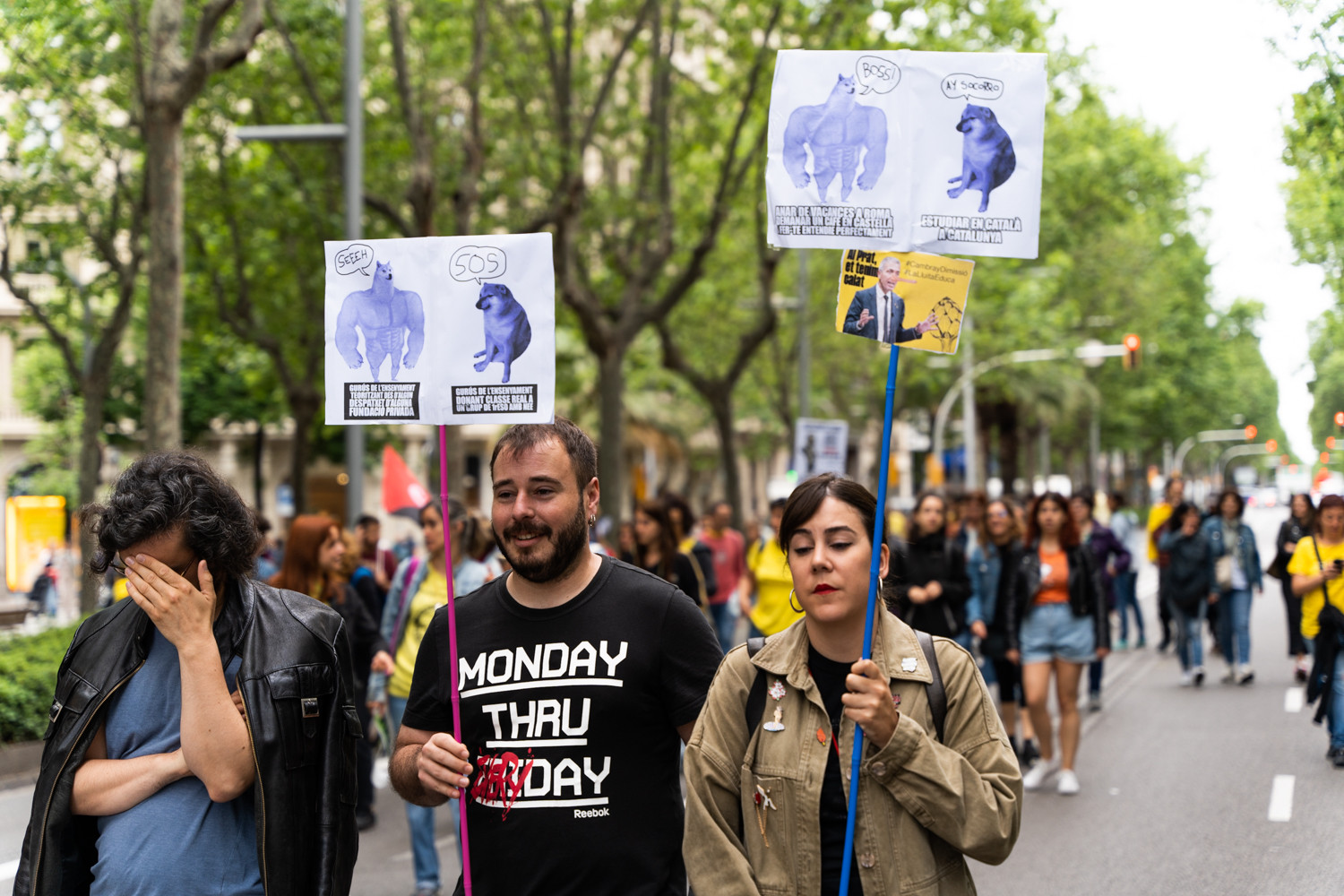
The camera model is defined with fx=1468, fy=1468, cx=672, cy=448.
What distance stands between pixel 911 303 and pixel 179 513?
166cm

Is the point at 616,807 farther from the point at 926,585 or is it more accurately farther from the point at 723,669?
the point at 926,585

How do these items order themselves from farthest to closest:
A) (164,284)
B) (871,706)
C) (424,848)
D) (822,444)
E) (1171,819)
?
(822,444) → (164,284) → (1171,819) → (424,848) → (871,706)

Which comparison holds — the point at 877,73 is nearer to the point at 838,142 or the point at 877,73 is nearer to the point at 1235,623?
the point at 838,142

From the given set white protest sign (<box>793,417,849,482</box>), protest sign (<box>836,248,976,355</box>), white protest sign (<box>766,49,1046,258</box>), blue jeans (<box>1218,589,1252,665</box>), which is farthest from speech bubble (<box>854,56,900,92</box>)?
white protest sign (<box>793,417,849,482</box>)

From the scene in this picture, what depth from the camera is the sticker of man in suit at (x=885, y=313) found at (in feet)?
11.0

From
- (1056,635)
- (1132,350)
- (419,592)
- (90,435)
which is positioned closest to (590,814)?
(419,592)

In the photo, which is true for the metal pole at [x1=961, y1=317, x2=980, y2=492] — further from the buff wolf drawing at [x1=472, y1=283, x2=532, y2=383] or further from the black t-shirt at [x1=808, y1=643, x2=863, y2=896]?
the black t-shirt at [x1=808, y1=643, x2=863, y2=896]

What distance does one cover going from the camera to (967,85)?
329 centimetres

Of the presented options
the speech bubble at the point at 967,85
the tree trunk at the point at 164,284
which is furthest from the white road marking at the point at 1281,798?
the tree trunk at the point at 164,284

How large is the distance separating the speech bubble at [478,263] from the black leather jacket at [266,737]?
0.89 meters

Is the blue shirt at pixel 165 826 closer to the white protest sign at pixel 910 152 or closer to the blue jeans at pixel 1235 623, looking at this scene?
the white protest sign at pixel 910 152

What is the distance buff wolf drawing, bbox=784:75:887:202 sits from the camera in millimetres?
3318

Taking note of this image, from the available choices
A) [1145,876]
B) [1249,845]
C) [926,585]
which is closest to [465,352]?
[1145,876]

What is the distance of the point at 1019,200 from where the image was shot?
10.9 feet
